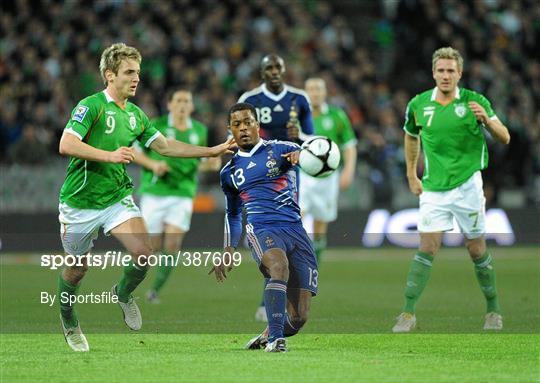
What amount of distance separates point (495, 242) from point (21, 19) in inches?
427

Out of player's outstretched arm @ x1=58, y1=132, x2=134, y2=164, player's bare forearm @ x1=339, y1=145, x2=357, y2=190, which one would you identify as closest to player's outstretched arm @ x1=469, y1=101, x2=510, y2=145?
player's outstretched arm @ x1=58, y1=132, x2=134, y2=164

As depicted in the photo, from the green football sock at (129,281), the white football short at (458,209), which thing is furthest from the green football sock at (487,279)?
the green football sock at (129,281)

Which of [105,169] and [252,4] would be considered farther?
[252,4]

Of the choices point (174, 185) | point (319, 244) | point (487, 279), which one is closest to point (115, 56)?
point (487, 279)

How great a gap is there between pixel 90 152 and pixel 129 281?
1.42 meters

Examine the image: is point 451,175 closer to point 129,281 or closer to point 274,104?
point 274,104

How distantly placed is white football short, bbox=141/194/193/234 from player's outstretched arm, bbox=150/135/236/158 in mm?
4915

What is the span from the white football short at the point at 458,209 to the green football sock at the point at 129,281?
3.03 meters

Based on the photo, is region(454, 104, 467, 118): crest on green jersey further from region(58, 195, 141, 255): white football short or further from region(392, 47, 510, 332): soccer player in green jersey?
region(58, 195, 141, 255): white football short

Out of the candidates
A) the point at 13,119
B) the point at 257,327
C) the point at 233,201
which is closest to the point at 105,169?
the point at 233,201

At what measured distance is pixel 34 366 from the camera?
335 inches

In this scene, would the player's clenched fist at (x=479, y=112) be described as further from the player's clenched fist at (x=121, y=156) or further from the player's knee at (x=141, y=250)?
the player's clenched fist at (x=121, y=156)

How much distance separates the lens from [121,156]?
8992 millimetres

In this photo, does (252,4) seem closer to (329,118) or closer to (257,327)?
(329,118)
